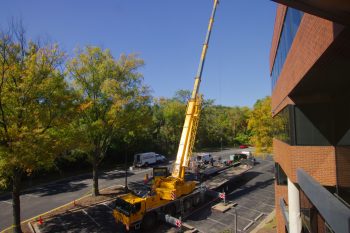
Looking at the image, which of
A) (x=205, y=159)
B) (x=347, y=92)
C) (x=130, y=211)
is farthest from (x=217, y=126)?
(x=347, y=92)

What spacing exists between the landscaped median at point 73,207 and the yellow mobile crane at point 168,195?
4.95 m

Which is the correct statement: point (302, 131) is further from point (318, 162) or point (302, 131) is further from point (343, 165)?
point (343, 165)

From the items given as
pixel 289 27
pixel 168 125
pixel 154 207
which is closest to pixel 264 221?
pixel 154 207

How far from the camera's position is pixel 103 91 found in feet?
69.8

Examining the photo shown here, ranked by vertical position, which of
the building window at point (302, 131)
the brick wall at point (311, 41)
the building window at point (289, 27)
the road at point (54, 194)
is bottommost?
the road at point (54, 194)

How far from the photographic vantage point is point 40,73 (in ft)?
44.2

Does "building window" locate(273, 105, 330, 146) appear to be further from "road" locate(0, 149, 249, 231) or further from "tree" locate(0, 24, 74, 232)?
"road" locate(0, 149, 249, 231)

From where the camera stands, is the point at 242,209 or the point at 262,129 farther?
the point at 262,129

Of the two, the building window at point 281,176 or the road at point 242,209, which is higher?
the building window at point 281,176

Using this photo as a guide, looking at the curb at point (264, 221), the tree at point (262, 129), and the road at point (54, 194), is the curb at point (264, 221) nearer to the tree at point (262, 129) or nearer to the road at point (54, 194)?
the tree at point (262, 129)

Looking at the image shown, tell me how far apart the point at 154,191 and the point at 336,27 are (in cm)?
1611

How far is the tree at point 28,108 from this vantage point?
1236 centimetres

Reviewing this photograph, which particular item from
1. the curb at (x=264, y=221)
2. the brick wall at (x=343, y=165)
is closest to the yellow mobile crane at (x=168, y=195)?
the curb at (x=264, y=221)

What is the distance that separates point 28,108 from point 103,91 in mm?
8334
